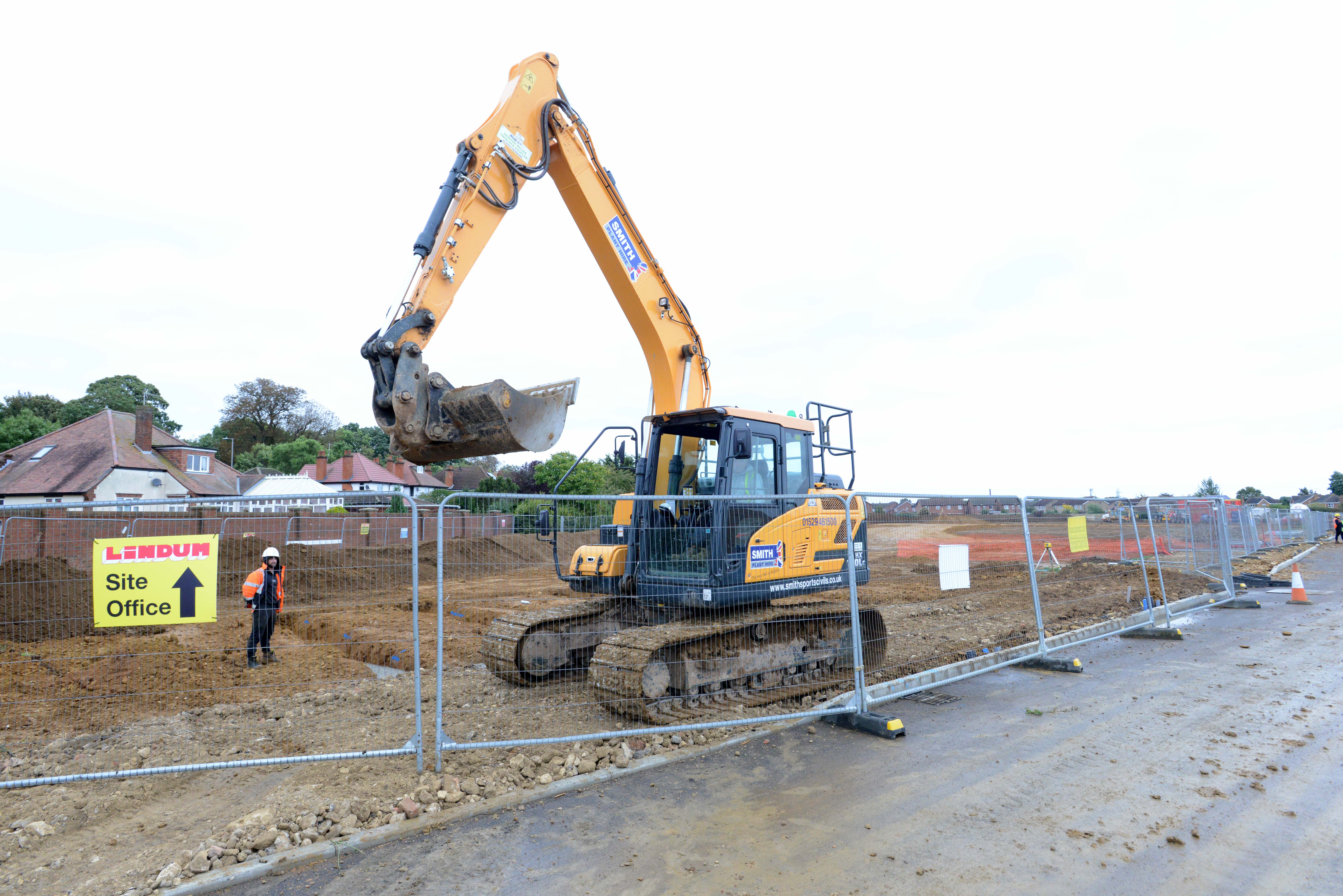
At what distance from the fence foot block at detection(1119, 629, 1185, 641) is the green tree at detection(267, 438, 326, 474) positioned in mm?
63326

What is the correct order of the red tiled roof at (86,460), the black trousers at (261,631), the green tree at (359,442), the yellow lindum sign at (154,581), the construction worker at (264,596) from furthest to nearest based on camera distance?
1. the green tree at (359,442)
2. the red tiled roof at (86,460)
3. the construction worker at (264,596)
4. the black trousers at (261,631)
5. the yellow lindum sign at (154,581)

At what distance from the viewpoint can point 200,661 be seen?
9.27m

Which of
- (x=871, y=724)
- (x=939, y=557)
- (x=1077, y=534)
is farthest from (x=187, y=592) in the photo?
(x=1077, y=534)

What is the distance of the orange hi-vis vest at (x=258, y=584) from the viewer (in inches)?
352

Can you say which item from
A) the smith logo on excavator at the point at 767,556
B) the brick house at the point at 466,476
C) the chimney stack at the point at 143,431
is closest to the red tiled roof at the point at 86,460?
the chimney stack at the point at 143,431

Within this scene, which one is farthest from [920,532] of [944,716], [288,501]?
[288,501]

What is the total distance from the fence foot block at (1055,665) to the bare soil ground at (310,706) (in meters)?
0.68

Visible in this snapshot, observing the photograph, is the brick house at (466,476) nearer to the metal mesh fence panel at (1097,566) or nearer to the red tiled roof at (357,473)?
the red tiled roof at (357,473)

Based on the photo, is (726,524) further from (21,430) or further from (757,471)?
(21,430)

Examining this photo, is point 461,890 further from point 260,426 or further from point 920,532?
point 260,426

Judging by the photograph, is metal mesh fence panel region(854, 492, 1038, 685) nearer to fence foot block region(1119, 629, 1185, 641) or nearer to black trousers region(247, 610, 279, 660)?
fence foot block region(1119, 629, 1185, 641)

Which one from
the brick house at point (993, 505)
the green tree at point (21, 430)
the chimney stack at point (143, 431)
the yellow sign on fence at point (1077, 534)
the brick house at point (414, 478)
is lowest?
the yellow sign on fence at point (1077, 534)

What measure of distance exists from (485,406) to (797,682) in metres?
4.31

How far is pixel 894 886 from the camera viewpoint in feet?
11.3
